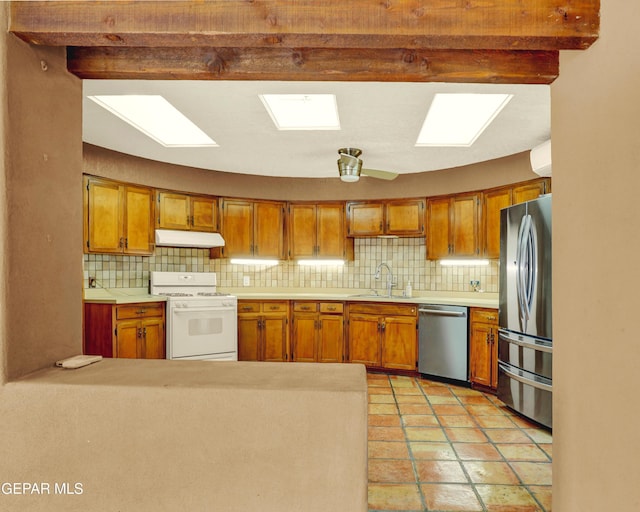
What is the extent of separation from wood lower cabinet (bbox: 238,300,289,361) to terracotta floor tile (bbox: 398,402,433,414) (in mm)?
1778

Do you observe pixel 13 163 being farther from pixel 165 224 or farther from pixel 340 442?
pixel 165 224

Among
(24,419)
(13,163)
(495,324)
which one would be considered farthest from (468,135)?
(24,419)

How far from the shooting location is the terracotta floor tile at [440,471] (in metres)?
2.31

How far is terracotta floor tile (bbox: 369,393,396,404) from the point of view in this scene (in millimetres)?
3697

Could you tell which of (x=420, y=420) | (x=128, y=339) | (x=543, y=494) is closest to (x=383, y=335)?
(x=420, y=420)

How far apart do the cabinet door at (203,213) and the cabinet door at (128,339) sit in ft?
4.44

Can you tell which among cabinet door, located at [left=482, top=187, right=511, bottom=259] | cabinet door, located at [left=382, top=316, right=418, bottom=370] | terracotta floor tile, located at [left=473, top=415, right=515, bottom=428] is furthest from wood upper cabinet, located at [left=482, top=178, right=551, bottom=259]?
terracotta floor tile, located at [left=473, top=415, right=515, bottom=428]

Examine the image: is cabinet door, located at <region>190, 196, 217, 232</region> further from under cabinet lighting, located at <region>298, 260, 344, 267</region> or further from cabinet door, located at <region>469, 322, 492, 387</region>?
cabinet door, located at <region>469, 322, 492, 387</region>

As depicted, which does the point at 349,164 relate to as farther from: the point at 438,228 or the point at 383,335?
the point at 383,335

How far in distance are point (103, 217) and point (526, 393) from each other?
4.21 meters

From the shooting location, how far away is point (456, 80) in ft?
5.71

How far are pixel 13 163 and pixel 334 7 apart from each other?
4.20 ft

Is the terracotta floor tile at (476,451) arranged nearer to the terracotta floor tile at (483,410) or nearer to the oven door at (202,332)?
the terracotta floor tile at (483,410)

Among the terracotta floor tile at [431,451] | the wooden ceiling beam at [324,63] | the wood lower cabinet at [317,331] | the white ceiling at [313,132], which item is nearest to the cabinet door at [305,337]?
the wood lower cabinet at [317,331]
